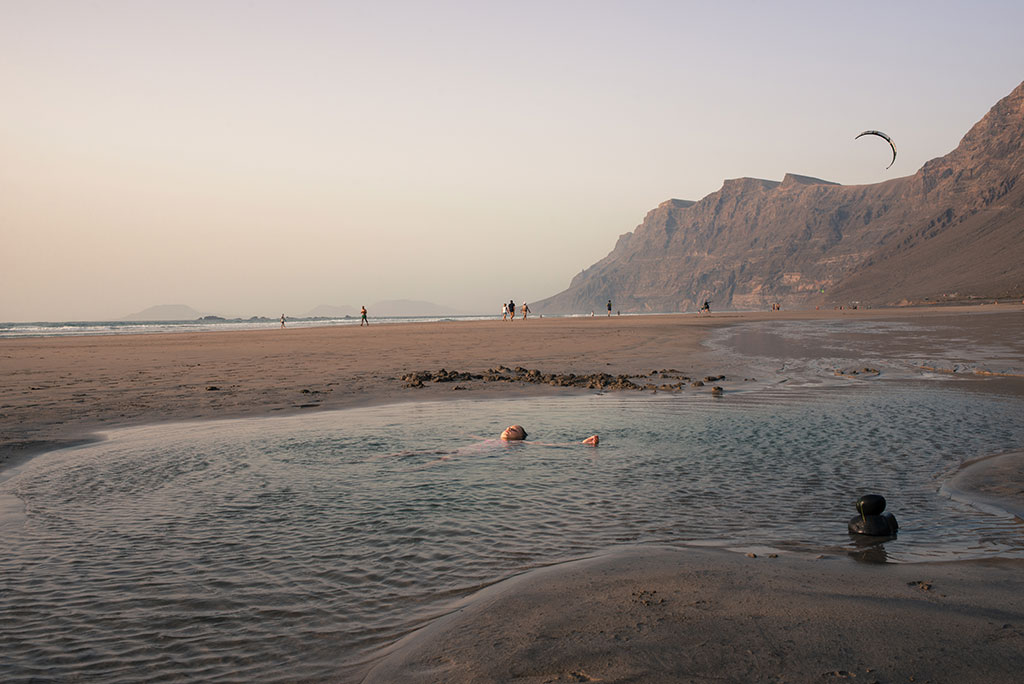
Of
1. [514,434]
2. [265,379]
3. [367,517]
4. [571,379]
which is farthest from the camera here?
[265,379]

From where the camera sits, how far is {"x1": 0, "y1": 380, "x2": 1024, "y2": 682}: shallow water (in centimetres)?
456

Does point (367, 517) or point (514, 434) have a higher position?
point (514, 434)

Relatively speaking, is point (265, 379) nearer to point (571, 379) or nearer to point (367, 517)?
point (571, 379)

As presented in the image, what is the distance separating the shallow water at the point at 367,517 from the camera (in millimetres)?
4562

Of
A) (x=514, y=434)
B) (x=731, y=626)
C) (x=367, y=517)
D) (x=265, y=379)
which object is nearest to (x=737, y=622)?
(x=731, y=626)

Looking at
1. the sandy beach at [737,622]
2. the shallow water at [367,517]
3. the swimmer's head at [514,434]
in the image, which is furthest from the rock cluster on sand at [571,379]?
the sandy beach at [737,622]

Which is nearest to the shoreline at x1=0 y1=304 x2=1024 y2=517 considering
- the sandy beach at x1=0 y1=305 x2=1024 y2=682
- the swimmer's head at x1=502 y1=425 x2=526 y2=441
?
the sandy beach at x1=0 y1=305 x2=1024 y2=682

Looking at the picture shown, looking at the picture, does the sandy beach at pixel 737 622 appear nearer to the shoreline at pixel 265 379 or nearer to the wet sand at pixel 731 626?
the wet sand at pixel 731 626

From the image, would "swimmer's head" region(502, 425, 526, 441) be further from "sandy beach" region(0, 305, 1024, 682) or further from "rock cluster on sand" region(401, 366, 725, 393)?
"rock cluster on sand" region(401, 366, 725, 393)

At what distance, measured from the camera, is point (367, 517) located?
7.07 m

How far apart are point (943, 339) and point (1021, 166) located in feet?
687

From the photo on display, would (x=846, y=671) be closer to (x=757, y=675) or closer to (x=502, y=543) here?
(x=757, y=675)

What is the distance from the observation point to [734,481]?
27.2 ft

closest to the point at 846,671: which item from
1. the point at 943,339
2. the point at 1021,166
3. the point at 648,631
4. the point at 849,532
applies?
the point at 648,631
